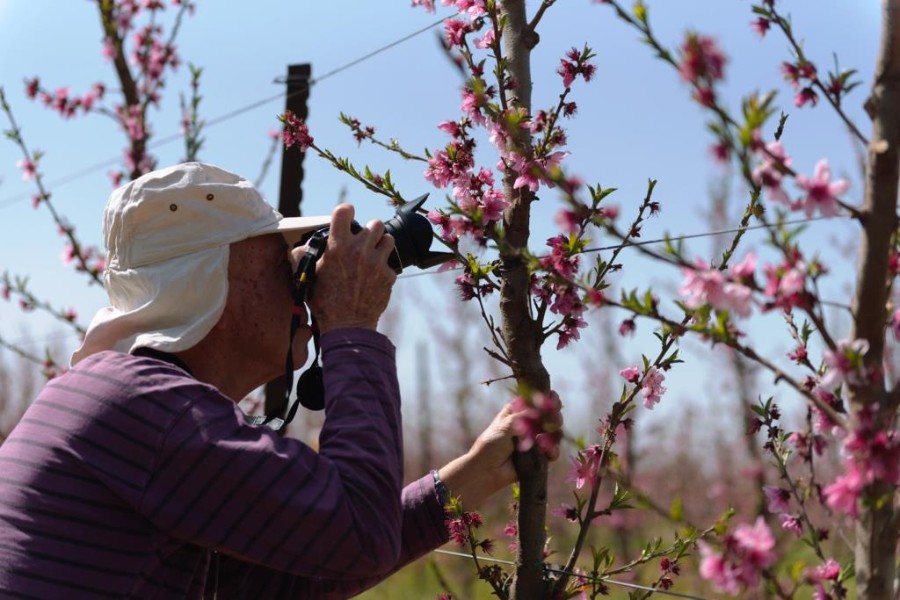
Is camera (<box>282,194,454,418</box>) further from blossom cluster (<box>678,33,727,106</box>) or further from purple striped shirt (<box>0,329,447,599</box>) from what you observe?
blossom cluster (<box>678,33,727,106</box>)

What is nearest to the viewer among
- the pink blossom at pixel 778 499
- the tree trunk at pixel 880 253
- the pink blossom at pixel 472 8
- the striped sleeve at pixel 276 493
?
the tree trunk at pixel 880 253

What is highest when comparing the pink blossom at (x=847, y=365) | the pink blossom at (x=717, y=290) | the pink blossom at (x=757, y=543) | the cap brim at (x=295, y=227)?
the cap brim at (x=295, y=227)

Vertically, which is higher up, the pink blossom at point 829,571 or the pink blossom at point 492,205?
the pink blossom at point 492,205

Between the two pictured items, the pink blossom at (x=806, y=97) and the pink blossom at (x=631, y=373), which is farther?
the pink blossom at (x=631, y=373)

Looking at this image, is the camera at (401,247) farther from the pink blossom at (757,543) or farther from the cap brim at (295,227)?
the pink blossom at (757,543)

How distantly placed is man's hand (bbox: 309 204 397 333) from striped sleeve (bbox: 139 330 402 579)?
0.75 feet

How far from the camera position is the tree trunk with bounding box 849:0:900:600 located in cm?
135

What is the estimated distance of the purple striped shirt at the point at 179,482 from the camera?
1731 millimetres

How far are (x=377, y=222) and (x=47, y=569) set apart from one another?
851mm

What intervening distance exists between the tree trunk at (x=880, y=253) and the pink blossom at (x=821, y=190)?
13 cm

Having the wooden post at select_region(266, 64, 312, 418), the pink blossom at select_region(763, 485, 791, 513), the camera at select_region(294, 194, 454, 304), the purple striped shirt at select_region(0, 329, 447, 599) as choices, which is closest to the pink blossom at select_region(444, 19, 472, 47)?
the camera at select_region(294, 194, 454, 304)

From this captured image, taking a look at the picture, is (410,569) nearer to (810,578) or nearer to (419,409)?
(419,409)

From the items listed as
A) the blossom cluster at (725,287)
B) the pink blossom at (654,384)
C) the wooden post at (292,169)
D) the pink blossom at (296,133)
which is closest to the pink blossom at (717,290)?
the blossom cluster at (725,287)

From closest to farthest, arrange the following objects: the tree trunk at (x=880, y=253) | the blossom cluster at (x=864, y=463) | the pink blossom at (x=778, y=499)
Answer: the blossom cluster at (x=864, y=463) < the tree trunk at (x=880, y=253) < the pink blossom at (x=778, y=499)
